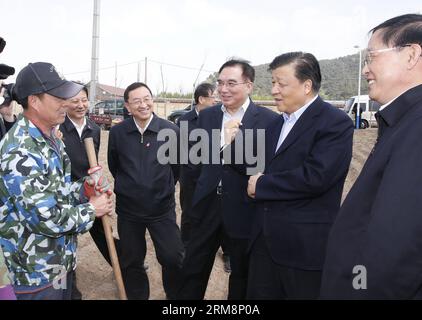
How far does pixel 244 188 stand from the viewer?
3039 millimetres

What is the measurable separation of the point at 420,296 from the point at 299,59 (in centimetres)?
161

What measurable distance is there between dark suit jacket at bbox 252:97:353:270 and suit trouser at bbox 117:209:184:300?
3.87 ft

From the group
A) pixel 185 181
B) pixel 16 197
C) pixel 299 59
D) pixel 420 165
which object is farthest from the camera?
pixel 185 181

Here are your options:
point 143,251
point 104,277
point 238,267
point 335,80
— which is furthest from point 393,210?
point 335,80

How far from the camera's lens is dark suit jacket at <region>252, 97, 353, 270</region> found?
2.32 m

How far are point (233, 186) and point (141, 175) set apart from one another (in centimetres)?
87

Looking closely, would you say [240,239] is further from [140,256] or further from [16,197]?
[16,197]

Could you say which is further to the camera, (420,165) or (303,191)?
(303,191)

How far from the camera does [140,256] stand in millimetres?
3543

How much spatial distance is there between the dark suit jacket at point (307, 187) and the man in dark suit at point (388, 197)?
64 centimetres

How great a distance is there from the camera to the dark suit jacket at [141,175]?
3.42 meters

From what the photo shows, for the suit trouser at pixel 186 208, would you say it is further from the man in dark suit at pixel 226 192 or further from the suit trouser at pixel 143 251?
the man in dark suit at pixel 226 192

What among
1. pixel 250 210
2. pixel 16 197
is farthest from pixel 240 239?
pixel 16 197

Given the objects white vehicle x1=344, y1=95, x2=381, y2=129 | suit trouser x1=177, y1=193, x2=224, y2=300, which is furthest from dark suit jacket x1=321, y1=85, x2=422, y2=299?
white vehicle x1=344, y1=95, x2=381, y2=129
